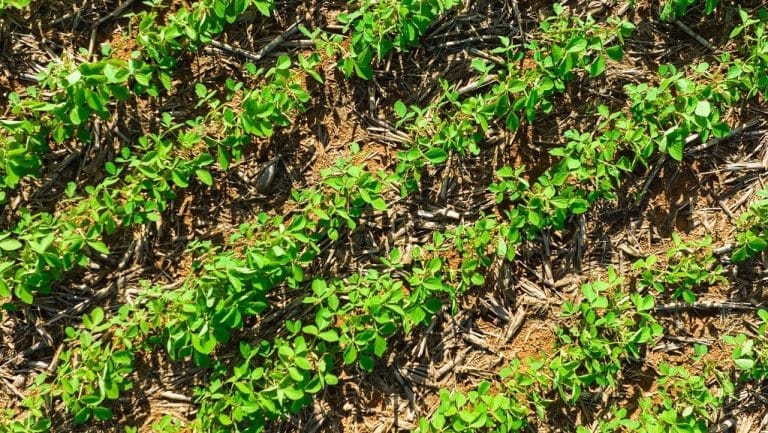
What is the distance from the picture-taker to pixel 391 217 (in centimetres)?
287

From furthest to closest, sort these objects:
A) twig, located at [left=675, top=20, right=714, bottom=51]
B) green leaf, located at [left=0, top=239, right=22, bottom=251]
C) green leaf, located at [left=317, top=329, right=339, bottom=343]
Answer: twig, located at [left=675, top=20, right=714, bottom=51] → green leaf, located at [left=317, top=329, right=339, bottom=343] → green leaf, located at [left=0, top=239, right=22, bottom=251]

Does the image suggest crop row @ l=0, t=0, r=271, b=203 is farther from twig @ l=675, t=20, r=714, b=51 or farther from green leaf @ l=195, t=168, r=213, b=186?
twig @ l=675, t=20, r=714, b=51

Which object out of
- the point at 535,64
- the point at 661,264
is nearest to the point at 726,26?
the point at 535,64

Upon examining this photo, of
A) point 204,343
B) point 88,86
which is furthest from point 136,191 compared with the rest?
point 204,343

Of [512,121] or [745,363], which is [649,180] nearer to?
[512,121]

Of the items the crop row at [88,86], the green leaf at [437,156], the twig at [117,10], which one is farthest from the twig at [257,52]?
the green leaf at [437,156]

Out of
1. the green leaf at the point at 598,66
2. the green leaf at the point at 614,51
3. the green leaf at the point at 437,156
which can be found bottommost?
the green leaf at the point at 437,156

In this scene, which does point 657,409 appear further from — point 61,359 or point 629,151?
point 61,359

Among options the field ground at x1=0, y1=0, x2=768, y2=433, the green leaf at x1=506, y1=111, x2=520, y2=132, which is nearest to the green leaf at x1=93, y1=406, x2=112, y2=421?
the field ground at x1=0, y1=0, x2=768, y2=433

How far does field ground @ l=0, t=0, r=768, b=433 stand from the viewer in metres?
2.57

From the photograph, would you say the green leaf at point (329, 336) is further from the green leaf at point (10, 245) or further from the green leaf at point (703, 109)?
the green leaf at point (703, 109)

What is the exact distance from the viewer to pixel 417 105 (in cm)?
286

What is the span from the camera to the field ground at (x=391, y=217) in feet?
8.44

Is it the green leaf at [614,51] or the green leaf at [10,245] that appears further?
the green leaf at [614,51]
